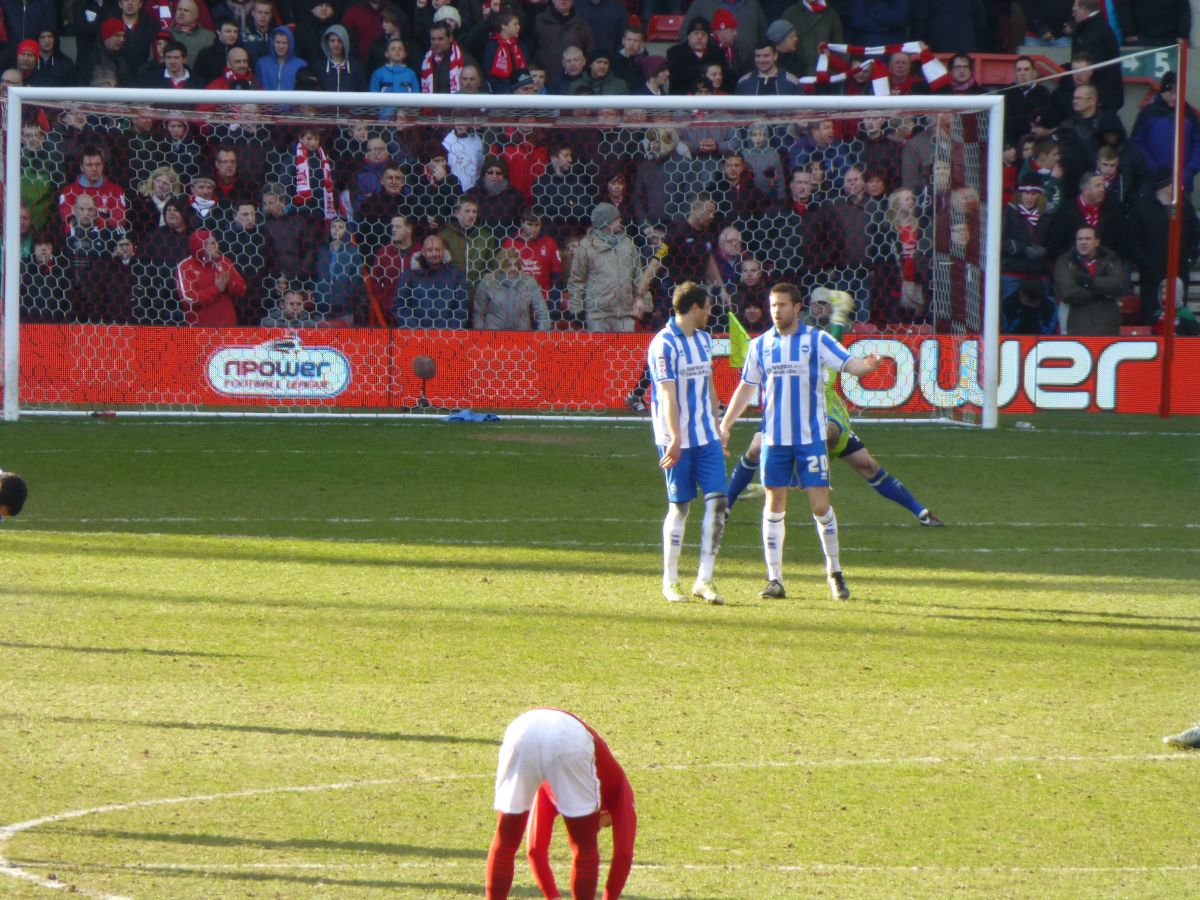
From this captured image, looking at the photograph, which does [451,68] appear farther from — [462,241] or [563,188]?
[462,241]

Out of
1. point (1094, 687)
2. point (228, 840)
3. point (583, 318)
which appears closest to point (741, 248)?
point (583, 318)

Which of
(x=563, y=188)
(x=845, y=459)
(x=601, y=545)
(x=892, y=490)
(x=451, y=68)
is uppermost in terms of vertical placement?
(x=451, y=68)

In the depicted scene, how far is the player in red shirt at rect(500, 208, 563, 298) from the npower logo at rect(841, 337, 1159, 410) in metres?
3.69

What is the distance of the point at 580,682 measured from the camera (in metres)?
8.05

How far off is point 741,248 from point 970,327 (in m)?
3.06

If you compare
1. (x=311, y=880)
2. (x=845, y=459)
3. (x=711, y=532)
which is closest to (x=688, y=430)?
(x=711, y=532)

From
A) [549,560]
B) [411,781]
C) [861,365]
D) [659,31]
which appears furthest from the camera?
[659,31]

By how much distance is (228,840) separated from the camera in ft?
18.9

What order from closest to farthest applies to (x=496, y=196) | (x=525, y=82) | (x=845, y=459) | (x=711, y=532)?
1. (x=711, y=532)
2. (x=845, y=459)
3. (x=496, y=196)
4. (x=525, y=82)

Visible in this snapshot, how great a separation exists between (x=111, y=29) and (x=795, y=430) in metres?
14.3

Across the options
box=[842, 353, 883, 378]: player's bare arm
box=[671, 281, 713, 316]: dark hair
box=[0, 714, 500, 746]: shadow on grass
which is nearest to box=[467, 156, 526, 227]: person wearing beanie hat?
box=[671, 281, 713, 316]: dark hair

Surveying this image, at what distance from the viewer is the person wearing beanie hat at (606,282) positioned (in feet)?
65.3

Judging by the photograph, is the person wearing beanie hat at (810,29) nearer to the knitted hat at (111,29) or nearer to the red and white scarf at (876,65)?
the red and white scarf at (876,65)

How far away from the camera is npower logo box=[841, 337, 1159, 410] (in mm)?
19391
